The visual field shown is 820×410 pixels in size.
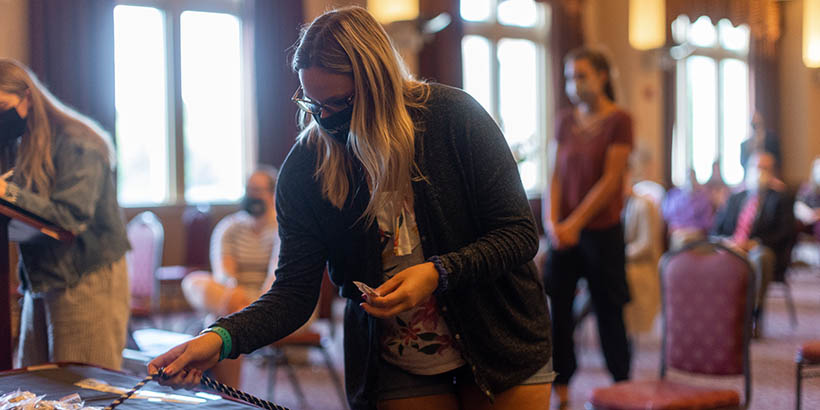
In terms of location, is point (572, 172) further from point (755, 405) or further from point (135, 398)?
point (135, 398)

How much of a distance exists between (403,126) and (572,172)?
2.25 m

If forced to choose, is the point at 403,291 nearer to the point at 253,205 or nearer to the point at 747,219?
the point at 253,205

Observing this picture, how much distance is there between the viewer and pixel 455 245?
146cm

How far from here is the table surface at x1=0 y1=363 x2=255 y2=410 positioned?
139cm

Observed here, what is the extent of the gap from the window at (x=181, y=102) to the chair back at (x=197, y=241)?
621mm

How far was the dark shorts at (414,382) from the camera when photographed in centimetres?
152

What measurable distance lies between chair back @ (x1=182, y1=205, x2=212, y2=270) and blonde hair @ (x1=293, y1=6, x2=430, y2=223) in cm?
560

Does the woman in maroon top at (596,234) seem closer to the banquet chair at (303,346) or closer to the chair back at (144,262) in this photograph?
the banquet chair at (303,346)

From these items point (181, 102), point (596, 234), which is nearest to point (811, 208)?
point (181, 102)

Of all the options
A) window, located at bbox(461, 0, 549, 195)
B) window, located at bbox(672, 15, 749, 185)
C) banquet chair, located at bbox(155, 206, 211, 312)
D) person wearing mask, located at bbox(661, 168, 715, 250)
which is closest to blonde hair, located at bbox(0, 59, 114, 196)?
banquet chair, located at bbox(155, 206, 211, 312)

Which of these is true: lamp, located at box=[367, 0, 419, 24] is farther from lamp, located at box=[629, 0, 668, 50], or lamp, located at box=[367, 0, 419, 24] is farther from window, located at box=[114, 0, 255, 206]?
lamp, located at box=[629, 0, 668, 50]

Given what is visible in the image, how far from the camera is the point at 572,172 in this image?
355 centimetres

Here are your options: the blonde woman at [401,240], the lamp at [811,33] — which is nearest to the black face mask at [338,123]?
the blonde woman at [401,240]

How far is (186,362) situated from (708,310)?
1.94m
